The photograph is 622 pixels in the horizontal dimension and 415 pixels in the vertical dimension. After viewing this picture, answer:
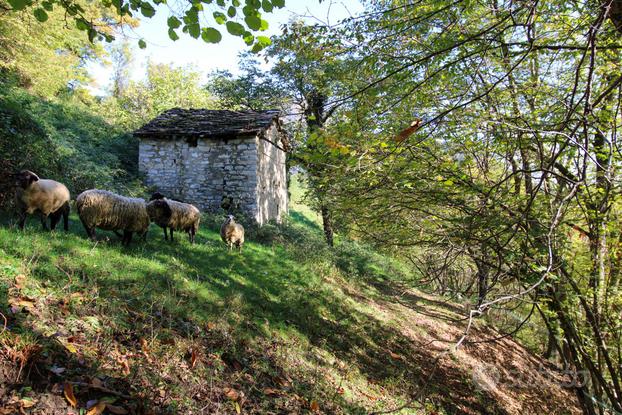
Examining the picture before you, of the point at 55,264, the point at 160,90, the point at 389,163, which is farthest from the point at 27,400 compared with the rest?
the point at 160,90

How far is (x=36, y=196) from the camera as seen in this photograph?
6586 millimetres

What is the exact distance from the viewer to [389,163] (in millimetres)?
5090

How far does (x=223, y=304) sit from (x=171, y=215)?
3.33 metres

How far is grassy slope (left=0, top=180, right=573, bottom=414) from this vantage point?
3.79 meters

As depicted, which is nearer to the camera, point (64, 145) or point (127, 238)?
point (127, 238)

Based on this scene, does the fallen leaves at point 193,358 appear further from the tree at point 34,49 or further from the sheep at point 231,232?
the tree at point 34,49

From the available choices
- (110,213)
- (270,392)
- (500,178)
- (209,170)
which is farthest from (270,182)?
(270,392)

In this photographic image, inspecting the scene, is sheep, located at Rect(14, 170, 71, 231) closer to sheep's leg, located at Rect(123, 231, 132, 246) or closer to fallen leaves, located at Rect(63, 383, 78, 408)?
sheep's leg, located at Rect(123, 231, 132, 246)

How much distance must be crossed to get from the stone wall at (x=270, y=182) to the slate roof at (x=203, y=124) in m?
0.99

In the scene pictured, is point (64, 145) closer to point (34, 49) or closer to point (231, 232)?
point (34, 49)

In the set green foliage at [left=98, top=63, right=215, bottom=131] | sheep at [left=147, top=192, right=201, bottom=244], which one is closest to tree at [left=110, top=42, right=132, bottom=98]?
green foliage at [left=98, top=63, right=215, bottom=131]

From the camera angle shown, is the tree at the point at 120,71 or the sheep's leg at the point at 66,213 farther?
the tree at the point at 120,71

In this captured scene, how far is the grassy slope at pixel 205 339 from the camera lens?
379 centimetres

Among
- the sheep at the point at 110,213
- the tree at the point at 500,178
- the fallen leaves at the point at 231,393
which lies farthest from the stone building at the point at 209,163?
the fallen leaves at the point at 231,393
